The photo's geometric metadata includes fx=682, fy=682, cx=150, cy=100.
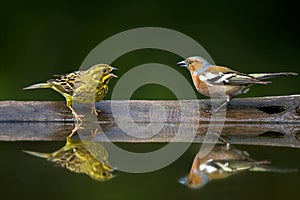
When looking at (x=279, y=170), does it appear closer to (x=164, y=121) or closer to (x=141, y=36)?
(x=164, y=121)

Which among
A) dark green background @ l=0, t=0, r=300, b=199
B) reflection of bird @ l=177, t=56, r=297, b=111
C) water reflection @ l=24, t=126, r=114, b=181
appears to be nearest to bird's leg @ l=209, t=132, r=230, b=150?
reflection of bird @ l=177, t=56, r=297, b=111

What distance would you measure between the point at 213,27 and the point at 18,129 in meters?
3.49

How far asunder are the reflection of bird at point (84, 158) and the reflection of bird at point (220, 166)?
0.41 metres

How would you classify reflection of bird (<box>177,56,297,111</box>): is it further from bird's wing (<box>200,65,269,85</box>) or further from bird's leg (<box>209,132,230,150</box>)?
bird's leg (<box>209,132,230,150</box>)

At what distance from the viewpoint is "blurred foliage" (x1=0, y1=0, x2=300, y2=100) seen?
7.20m

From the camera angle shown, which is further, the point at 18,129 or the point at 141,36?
the point at 141,36

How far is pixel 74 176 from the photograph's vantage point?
316 cm

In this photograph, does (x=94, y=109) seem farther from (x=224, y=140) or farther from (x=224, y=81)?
(x=224, y=140)

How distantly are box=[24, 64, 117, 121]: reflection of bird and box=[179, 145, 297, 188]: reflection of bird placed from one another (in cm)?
134

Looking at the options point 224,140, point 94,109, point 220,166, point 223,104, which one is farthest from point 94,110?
point 220,166

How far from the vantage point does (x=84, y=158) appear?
11.5 ft

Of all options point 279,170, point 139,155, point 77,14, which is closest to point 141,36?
point 77,14

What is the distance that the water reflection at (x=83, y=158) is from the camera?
3.26 metres

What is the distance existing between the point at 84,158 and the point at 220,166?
2.32 ft
